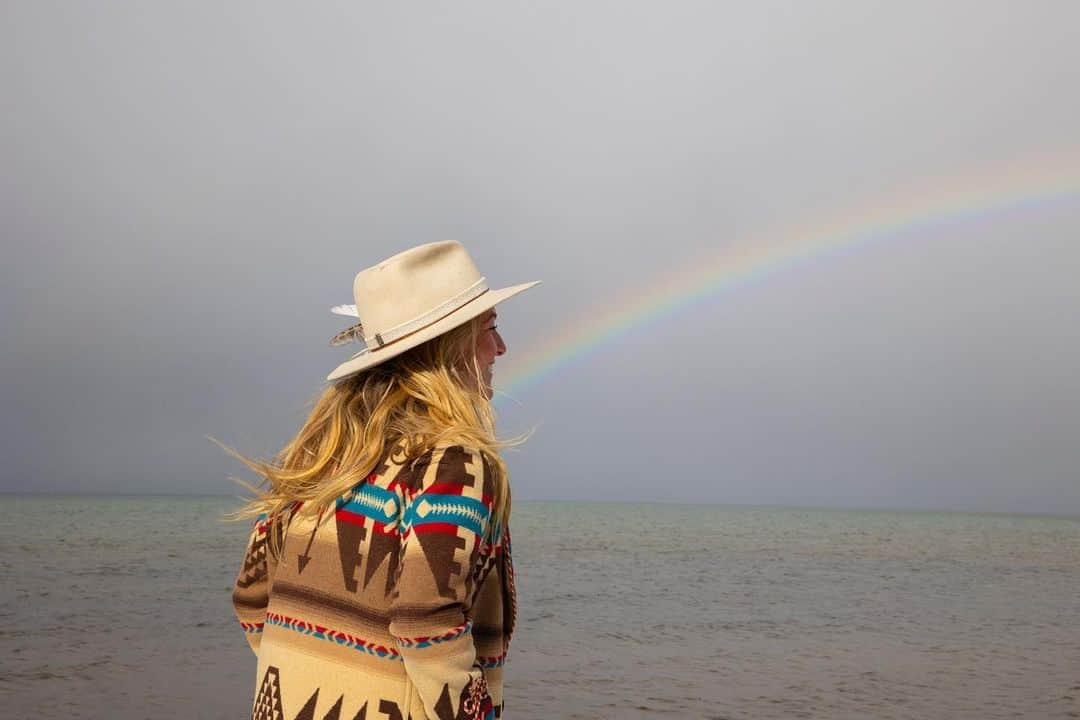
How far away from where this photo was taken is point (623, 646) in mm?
11898

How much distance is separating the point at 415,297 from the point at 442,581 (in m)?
0.72

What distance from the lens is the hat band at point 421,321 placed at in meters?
2.07

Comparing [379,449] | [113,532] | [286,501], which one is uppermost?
[379,449]

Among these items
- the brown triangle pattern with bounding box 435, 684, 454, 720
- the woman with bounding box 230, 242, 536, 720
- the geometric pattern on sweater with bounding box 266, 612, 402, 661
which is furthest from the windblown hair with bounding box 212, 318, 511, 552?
the brown triangle pattern with bounding box 435, 684, 454, 720

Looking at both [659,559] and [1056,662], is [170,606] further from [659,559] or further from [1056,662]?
[659,559]

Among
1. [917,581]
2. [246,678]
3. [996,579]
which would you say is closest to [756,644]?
[246,678]

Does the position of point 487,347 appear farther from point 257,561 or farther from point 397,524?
point 257,561

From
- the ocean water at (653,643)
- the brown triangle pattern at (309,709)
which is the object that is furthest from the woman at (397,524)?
the ocean water at (653,643)

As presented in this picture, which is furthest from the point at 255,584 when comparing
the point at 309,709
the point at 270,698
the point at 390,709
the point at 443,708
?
the point at 443,708

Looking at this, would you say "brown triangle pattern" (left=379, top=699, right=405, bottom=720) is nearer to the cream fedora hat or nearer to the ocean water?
the cream fedora hat

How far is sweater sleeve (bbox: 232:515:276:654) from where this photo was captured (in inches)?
86.7

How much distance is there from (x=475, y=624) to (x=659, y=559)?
27179 millimetres

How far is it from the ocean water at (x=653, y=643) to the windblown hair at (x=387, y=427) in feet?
22.9

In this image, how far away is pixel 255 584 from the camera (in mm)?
2285
